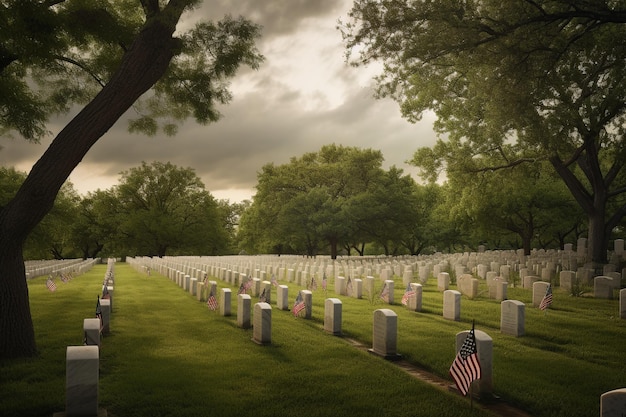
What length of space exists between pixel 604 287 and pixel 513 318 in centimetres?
744

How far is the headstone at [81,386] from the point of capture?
233 inches

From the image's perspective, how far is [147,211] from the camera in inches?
2504

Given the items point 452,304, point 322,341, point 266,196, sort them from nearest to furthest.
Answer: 1. point 322,341
2. point 452,304
3. point 266,196

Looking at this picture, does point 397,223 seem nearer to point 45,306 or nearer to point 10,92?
point 45,306

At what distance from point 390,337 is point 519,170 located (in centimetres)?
2189

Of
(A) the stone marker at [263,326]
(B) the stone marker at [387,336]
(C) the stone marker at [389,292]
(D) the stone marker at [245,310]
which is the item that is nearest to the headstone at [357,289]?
(C) the stone marker at [389,292]

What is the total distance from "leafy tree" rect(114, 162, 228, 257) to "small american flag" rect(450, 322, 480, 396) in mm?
58562

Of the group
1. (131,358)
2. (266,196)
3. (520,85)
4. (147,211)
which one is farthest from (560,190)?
(147,211)

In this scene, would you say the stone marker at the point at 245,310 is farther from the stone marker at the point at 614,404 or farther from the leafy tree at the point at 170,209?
the leafy tree at the point at 170,209

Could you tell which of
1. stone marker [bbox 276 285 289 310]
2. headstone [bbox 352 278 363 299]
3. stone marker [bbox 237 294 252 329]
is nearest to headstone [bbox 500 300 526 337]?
stone marker [bbox 237 294 252 329]

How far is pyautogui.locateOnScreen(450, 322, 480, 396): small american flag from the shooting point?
6.47 metres

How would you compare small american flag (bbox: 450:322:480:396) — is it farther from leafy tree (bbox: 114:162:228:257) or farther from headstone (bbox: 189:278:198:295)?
leafy tree (bbox: 114:162:228:257)

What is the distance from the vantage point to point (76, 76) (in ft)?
42.9

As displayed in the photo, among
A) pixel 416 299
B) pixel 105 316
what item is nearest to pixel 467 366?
pixel 105 316
